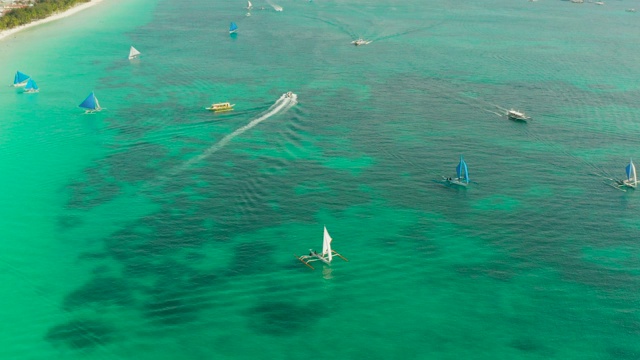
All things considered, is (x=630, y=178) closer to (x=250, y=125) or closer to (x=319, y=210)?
(x=319, y=210)

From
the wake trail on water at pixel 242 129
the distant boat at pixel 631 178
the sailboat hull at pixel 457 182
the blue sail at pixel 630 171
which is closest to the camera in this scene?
the sailboat hull at pixel 457 182

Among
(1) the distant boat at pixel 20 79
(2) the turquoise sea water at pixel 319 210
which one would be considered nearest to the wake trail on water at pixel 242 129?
(2) the turquoise sea water at pixel 319 210

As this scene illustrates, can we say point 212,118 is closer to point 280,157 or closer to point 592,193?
point 280,157

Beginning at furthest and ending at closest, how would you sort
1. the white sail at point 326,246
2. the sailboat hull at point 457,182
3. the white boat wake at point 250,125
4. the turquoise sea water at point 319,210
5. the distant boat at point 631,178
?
1. the white boat wake at point 250,125
2. the distant boat at point 631,178
3. the sailboat hull at point 457,182
4. the white sail at point 326,246
5. the turquoise sea water at point 319,210

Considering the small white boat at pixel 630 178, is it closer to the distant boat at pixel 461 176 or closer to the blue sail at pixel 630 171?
the blue sail at pixel 630 171

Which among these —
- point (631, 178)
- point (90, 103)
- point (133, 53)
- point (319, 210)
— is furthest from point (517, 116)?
point (133, 53)

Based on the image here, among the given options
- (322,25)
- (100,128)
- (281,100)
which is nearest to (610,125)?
(281,100)
